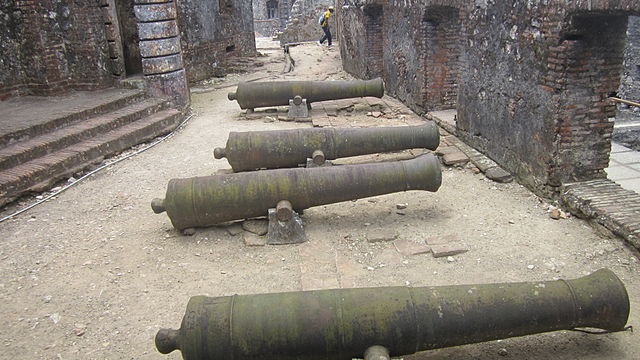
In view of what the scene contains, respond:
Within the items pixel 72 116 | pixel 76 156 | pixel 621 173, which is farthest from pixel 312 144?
pixel 621 173

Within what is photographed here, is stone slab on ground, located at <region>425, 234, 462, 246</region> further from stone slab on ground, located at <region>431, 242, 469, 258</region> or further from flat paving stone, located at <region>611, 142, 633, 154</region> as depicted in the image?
flat paving stone, located at <region>611, 142, 633, 154</region>

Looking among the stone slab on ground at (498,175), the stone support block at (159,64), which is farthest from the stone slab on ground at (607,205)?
the stone support block at (159,64)

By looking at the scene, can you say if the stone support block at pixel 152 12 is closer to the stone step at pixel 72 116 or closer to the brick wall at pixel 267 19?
the stone step at pixel 72 116

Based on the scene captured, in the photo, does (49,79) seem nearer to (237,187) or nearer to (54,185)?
(54,185)

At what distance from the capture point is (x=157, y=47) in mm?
9727

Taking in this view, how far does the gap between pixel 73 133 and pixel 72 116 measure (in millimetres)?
601

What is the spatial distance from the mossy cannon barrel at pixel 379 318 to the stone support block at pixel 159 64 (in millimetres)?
7762

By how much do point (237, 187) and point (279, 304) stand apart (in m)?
2.14

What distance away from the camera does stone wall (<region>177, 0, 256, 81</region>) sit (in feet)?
42.3

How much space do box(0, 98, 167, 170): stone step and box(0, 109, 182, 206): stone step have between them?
77 millimetres

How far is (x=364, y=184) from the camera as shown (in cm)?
505

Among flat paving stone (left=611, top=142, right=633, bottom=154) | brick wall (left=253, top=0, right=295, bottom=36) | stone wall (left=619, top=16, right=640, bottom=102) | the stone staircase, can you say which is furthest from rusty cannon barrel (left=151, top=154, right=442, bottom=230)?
brick wall (left=253, top=0, right=295, bottom=36)

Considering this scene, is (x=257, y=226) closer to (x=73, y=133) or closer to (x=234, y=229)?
(x=234, y=229)

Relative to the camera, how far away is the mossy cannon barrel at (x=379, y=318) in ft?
9.36
